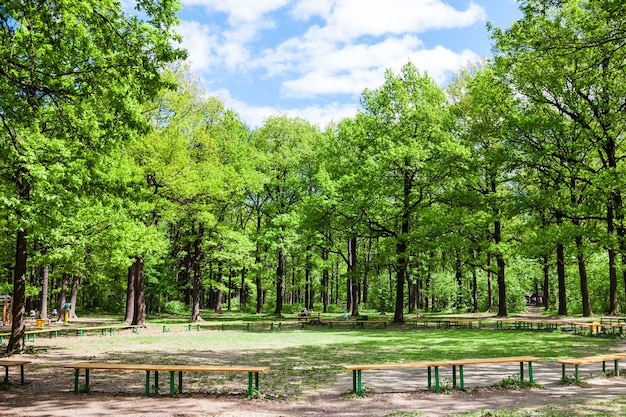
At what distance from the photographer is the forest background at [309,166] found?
920 centimetres

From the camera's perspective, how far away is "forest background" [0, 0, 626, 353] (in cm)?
920

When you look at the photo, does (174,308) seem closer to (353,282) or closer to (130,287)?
(130,287)

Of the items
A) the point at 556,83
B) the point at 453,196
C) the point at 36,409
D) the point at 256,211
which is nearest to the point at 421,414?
the point at 36,409

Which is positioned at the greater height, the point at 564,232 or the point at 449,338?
the point at 564,232

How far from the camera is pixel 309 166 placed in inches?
1586

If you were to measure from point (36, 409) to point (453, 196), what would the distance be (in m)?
24.2

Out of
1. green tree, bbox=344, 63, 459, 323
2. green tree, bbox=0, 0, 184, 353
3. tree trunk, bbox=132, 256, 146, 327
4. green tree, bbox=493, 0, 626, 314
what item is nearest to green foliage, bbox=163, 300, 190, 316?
tree trunk, bbox=132, 256, 146, 327

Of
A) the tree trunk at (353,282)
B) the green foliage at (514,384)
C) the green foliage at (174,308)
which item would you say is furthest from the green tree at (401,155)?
the green foliage at (174,308)

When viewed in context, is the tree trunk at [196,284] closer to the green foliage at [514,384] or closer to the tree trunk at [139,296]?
the tree trunk at [139,296]

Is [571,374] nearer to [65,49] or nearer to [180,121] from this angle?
[65,49]

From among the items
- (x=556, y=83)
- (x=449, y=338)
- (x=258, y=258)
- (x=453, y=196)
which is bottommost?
(x=449, y=338)

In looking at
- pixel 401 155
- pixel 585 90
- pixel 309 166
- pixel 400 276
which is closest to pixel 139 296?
pixel 400 276

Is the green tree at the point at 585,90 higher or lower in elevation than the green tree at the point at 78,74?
higher

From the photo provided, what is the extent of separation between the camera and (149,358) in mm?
14445
